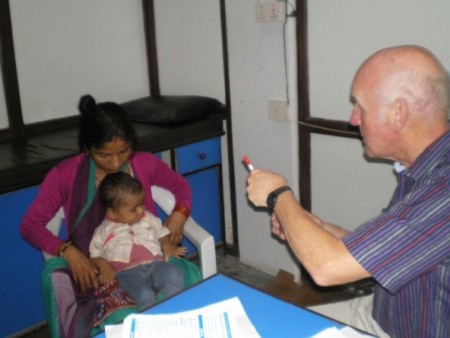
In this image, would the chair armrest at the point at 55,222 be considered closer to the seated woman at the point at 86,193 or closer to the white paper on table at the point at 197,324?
the seated woman at the point at 86,193

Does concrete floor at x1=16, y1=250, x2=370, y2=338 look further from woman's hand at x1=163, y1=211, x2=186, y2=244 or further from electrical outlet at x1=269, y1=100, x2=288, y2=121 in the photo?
electrical outlet at x1=269, y1=100, x2=288, y2=121

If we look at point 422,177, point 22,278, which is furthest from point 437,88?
point 22,278

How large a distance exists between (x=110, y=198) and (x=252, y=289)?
78cm

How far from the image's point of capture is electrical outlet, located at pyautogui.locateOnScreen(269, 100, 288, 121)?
108 inches

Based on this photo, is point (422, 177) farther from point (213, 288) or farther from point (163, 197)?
point (163, 197)

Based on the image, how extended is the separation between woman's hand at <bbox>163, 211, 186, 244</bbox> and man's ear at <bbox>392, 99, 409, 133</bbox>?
1.04m

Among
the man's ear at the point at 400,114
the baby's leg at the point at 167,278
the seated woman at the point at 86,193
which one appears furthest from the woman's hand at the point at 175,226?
the man's ear at the point at 400,114

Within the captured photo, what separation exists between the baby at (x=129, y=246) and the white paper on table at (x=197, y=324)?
2.04 ft

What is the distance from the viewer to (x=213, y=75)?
10.5ft

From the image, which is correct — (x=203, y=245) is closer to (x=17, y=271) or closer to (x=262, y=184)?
(x=262, y=184)

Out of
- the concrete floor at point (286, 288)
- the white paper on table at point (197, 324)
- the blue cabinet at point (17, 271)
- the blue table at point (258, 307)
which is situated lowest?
the concrete floor at point (286, 288)

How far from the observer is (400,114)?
1299mm

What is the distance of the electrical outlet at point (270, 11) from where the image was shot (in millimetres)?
2619

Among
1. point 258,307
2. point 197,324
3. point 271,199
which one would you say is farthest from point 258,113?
point 197,324
